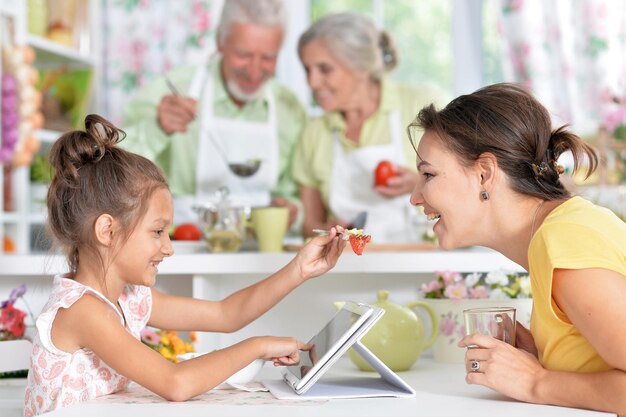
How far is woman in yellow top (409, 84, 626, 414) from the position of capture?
1249 millimetres

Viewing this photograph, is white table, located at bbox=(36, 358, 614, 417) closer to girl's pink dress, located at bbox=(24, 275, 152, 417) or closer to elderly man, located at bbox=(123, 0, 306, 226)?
girl's pink dress, located at bbox=(24, 275, 152, 417)

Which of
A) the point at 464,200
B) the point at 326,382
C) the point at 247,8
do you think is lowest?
the point at 326,382

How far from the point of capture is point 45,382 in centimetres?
Answer: 143

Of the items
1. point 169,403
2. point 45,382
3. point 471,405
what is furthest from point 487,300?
point 45,382

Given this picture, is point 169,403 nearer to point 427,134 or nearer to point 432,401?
point 432,401

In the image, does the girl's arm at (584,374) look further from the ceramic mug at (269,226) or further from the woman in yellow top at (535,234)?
the ceramic mug at (269,226)

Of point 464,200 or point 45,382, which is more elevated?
point 464,200

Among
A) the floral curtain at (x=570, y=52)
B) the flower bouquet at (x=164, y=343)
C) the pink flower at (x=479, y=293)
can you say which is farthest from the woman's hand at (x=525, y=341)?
the floral curtain at (x=570, y=52)

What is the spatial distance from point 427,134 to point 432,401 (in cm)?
43

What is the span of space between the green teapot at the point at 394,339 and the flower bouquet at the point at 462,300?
0.37 feet

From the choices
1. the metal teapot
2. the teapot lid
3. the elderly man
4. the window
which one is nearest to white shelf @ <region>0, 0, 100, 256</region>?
the elderly man

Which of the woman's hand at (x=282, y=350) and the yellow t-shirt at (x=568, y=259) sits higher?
the yellow t-shirt at (x=568, y=259)

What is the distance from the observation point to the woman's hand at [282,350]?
1.41 metres

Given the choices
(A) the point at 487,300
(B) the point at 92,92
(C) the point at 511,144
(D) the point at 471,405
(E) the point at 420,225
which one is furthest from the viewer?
(B) the point at 92,92
